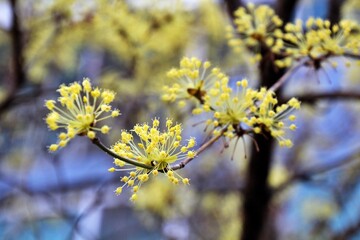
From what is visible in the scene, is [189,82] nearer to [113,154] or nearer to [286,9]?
[113,154]

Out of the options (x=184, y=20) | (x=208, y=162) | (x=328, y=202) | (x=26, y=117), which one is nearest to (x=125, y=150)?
(x=184, y=20)

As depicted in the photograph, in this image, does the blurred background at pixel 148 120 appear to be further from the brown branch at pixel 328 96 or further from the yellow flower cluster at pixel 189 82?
the yellow flower cluster at pixel 189 82

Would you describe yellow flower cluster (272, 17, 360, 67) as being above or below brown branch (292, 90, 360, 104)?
below

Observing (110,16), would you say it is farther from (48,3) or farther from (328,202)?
(328,202)

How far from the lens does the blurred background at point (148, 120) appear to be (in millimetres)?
1796

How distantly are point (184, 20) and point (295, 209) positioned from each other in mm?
2278

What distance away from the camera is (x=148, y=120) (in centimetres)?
209

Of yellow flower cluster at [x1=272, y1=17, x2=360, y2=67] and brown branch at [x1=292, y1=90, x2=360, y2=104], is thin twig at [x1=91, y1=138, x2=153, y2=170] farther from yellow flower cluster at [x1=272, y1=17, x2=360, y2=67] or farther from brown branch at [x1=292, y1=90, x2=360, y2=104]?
brown branch at [x1=292, y1=90, x2=360, y2=104]

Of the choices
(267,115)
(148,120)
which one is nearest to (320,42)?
(267,115)

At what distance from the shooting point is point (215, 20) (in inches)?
95.9

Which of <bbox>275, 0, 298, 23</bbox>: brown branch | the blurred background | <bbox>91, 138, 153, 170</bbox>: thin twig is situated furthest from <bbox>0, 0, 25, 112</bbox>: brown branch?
<bbox>91, 138, 153, 170</bbox>: thin twig

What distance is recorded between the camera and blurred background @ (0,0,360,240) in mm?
1796

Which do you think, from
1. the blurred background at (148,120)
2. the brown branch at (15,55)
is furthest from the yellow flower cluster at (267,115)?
the brown branch at (15,55)

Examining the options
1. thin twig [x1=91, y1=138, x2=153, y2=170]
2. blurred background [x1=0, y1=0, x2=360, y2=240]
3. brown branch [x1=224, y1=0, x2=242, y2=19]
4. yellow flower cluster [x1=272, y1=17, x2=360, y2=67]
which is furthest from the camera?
blurred background [x1=0, y1=0, x2=360, y2=240]
